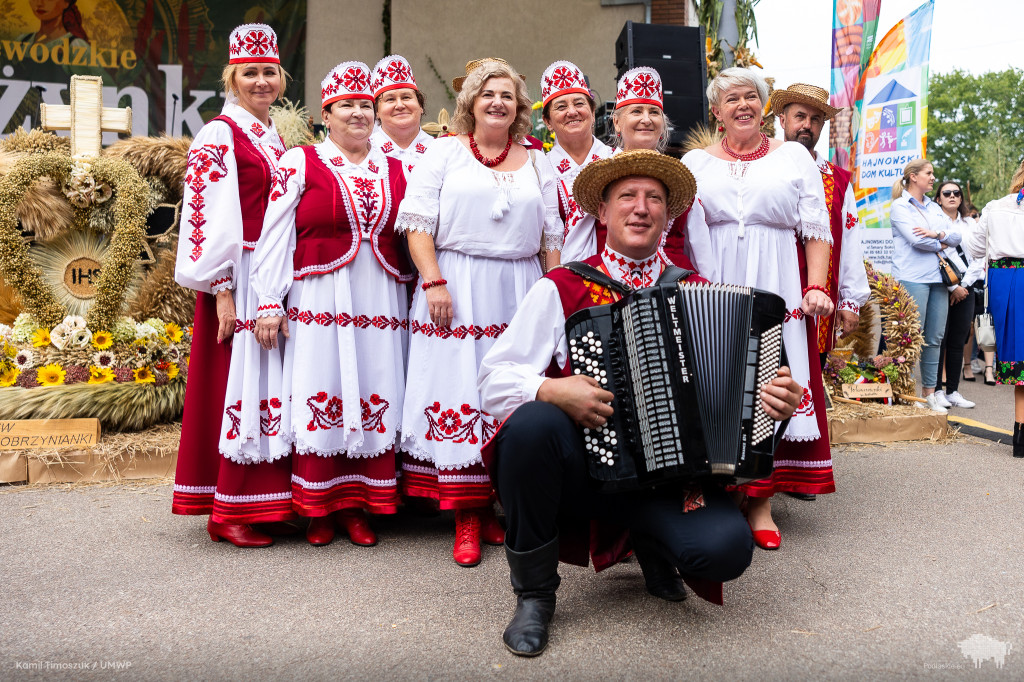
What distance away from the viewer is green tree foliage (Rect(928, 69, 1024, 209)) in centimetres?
2939

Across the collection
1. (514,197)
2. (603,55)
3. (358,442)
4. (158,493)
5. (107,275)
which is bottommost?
(158,493)

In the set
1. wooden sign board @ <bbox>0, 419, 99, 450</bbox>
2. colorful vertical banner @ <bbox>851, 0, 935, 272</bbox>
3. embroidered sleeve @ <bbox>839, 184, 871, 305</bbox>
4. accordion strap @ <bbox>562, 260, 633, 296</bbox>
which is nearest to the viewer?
accordion strap @ <bbox>562, 260, 633, 296</bbox>

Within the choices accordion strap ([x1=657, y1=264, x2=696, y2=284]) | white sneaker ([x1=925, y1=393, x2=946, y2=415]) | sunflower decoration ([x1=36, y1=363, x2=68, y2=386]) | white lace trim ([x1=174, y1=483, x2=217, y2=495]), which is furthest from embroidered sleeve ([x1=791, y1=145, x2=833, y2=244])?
white sneaker ([x1=925, y1=393, x2=946, y2=415])

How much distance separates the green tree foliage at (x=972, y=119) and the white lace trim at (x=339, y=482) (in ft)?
98.9

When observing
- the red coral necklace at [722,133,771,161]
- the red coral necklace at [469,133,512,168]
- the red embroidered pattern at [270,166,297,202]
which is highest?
the red coral necklace at [722,133,771,161]

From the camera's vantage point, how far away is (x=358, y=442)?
131 inches

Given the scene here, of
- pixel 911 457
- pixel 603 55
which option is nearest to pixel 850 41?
pixel 603 55

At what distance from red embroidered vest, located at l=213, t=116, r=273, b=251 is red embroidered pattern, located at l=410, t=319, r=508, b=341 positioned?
82 centimetres

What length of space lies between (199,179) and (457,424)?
145cm

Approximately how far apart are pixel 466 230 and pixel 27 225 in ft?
10.5

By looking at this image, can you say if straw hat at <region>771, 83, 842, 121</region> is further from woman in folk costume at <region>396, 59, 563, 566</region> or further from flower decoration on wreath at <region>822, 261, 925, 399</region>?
flower decoration on wreath at <region>822, 261, 925, 399</region>

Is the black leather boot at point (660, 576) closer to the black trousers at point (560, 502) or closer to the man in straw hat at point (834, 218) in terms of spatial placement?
the black trousers at point (560, 502)

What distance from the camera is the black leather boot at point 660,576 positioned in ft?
8.87

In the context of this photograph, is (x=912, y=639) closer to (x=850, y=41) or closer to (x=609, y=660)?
(x=609, y=660)
